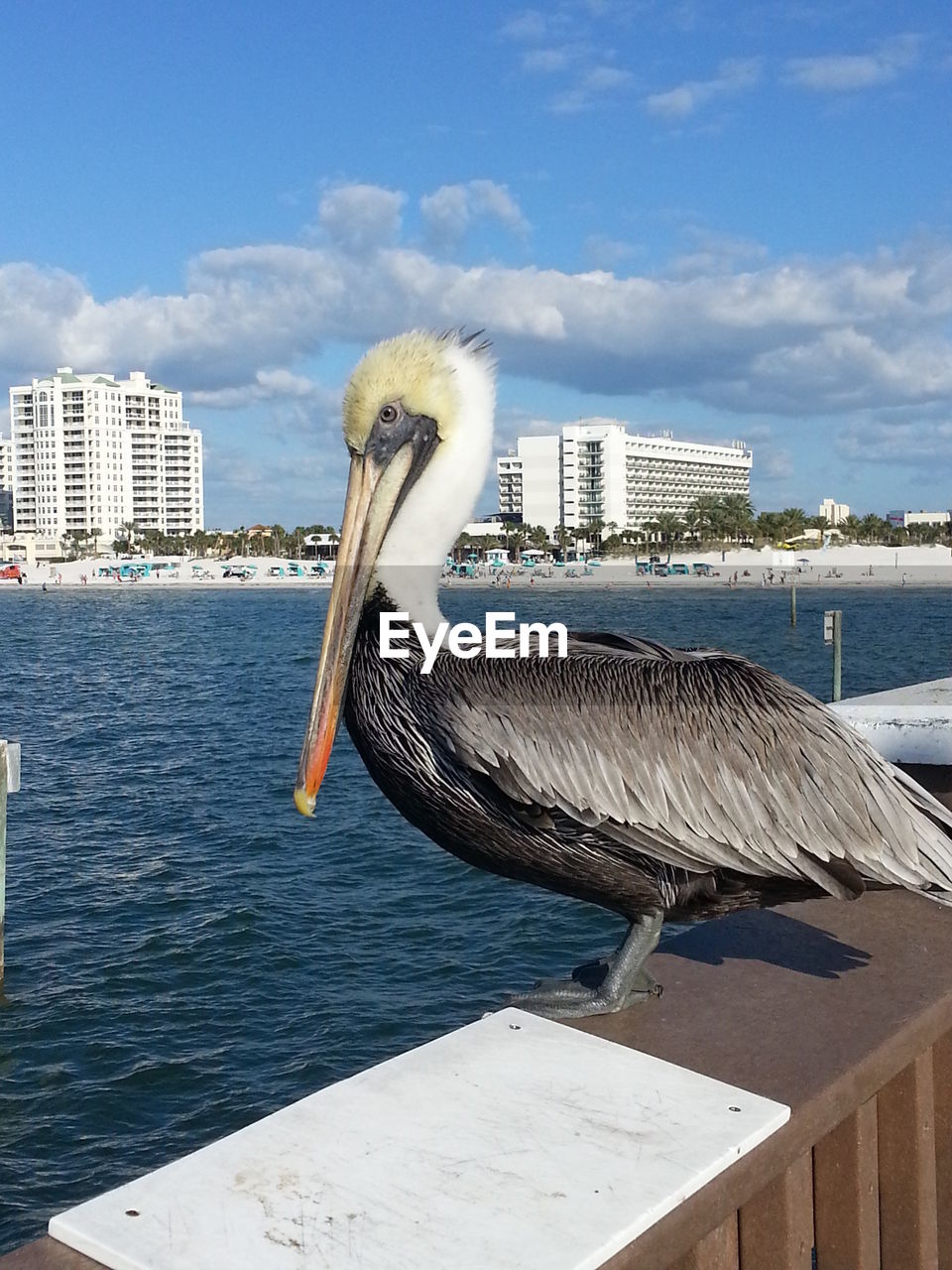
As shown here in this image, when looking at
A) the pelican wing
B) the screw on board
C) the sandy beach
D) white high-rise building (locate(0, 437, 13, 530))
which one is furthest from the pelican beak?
white high-rise building (locate(0, 437, 13, 530))

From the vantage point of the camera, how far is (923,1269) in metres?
2.36

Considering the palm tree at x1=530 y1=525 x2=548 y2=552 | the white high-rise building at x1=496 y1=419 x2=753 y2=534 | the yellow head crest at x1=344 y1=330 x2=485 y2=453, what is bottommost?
the yellow head crest at x1=344 y1=330 x2=485 y2=453

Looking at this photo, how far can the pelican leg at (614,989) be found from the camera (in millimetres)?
2627

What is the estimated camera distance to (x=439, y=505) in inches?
121

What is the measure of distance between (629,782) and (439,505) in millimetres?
917

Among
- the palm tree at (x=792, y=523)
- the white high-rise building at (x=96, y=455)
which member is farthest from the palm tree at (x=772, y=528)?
the white high-rise building at (x=96, y=455)

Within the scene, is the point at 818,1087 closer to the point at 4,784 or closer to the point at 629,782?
the point at 629,782

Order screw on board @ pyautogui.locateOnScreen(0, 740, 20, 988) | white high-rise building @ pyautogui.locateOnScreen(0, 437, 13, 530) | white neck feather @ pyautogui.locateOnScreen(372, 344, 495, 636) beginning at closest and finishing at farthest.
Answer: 1. white neck feather @ pyautogui.locateOnScreen(372, 344, 495, 636)
2. screw on board @ pyautogui.locateOnScreen(0, 740, 20, 988)
3. white high-rise building @ pyautogui.locateOnScreen(0, 437, 13, 530)

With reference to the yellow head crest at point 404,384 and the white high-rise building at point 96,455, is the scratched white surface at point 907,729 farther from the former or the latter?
the white high-rise building at point 96,455

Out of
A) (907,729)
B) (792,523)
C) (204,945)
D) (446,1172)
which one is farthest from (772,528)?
(446,1172)

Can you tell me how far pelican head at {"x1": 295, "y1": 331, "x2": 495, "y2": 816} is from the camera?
119 inches

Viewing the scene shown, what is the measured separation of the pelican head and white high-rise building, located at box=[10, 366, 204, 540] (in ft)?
516

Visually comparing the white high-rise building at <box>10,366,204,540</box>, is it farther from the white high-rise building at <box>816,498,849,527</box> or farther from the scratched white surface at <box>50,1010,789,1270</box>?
the scratched white surface at <box>50,1010,789,1270</box>

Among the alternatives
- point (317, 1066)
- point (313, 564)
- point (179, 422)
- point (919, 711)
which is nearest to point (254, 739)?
point (317, 1066)
